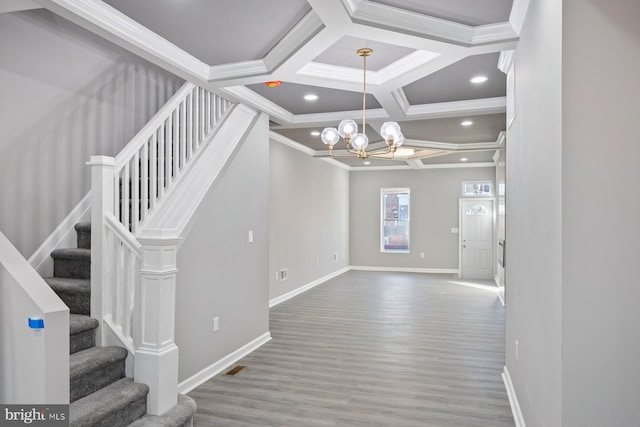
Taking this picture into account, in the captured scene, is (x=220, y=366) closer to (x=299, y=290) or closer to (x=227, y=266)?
(x=227, y=266)

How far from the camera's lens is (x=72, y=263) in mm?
3369

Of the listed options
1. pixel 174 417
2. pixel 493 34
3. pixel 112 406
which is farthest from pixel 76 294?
pixel 493 34

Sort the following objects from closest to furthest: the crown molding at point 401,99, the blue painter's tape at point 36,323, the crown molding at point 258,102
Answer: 1. the blue painter's tape at point 36,323
2. the crown molding at point 258,102
3. the crown molding at point 401,99

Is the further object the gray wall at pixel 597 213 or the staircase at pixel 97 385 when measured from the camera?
the staircase at pixel 97 385

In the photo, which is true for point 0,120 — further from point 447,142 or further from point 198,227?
point 447,142

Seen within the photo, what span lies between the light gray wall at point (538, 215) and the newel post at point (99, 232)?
8.68 feet

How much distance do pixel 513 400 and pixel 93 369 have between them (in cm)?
288

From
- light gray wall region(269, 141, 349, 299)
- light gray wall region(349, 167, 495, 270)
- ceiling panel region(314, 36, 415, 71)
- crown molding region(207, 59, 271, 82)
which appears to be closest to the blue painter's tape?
crown molding region(207, 59, 271, 82)

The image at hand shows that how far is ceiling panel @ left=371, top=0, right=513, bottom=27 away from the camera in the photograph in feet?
8.59

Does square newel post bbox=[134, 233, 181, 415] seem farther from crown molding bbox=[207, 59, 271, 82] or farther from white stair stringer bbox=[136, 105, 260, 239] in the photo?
crown molding bbox=[207, 59, 271, 82]

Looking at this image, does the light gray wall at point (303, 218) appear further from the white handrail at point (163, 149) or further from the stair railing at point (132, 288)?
the stair railing at point (132, 288)

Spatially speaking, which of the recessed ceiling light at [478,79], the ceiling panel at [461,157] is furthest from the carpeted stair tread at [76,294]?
the ceiling panel at [461,157]

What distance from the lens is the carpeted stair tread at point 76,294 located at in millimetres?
3068

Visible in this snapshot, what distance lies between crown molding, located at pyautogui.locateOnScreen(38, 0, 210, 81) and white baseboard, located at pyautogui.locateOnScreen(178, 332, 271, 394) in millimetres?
2508
